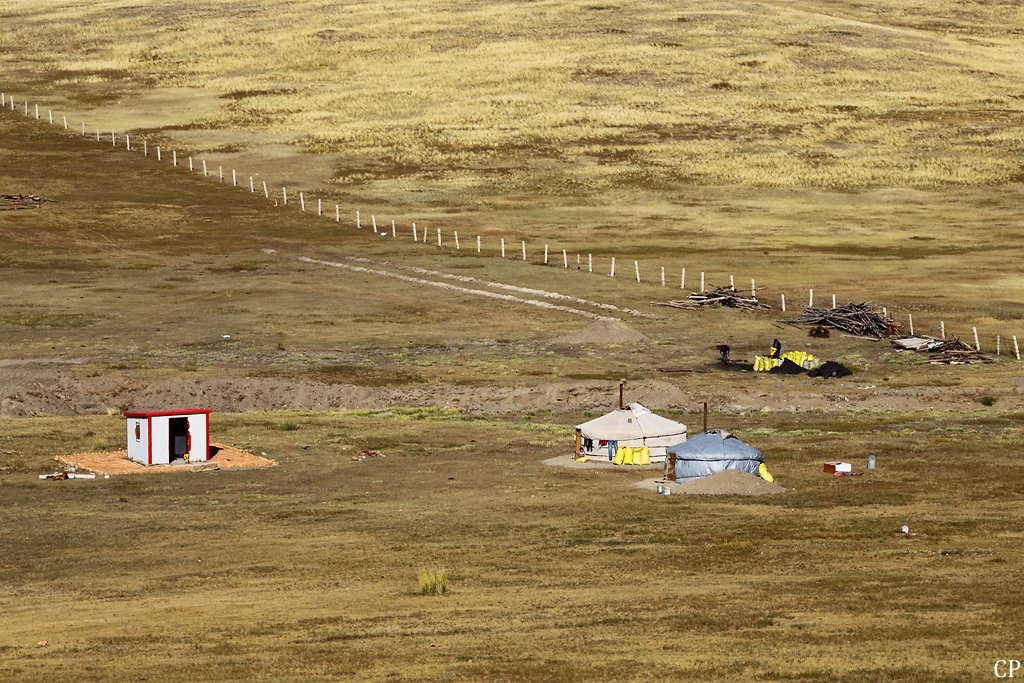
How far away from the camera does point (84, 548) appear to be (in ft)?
102

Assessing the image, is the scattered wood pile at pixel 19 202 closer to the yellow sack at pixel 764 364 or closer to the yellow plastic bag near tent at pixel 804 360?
the yellow sack at pixel 764 364

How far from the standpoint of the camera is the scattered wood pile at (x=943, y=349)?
55531 mm

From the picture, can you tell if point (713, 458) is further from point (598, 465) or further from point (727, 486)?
point (598, 465)

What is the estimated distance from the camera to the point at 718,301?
67.2 m

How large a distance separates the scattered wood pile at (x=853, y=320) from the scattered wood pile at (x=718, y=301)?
3012mm

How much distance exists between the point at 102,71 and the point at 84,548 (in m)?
113

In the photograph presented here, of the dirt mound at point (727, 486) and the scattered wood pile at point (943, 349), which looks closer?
the dirt mound at point (727, 486)

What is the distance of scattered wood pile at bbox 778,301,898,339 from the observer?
60969 mm

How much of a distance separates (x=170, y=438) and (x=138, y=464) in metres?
0.96

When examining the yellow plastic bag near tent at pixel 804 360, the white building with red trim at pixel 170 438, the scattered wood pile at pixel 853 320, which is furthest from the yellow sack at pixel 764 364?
the white building with red trim at pixel 170 438

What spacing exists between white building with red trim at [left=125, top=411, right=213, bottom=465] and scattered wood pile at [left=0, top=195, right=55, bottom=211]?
181 feet

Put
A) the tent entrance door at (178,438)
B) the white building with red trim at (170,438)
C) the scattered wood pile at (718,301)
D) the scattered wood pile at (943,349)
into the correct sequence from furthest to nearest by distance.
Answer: the scattered wood pile at (718,301)
the scattered wood pile at (943,349)
the tent entrance door at (178,438)
the white building with red trim at (170,438)

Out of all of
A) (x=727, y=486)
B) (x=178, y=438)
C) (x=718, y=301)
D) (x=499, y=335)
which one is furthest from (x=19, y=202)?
(x=727, y=486)

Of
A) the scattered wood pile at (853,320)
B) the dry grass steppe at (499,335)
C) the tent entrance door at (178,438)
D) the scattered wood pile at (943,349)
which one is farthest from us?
the scattered wood pile at (853,320)
